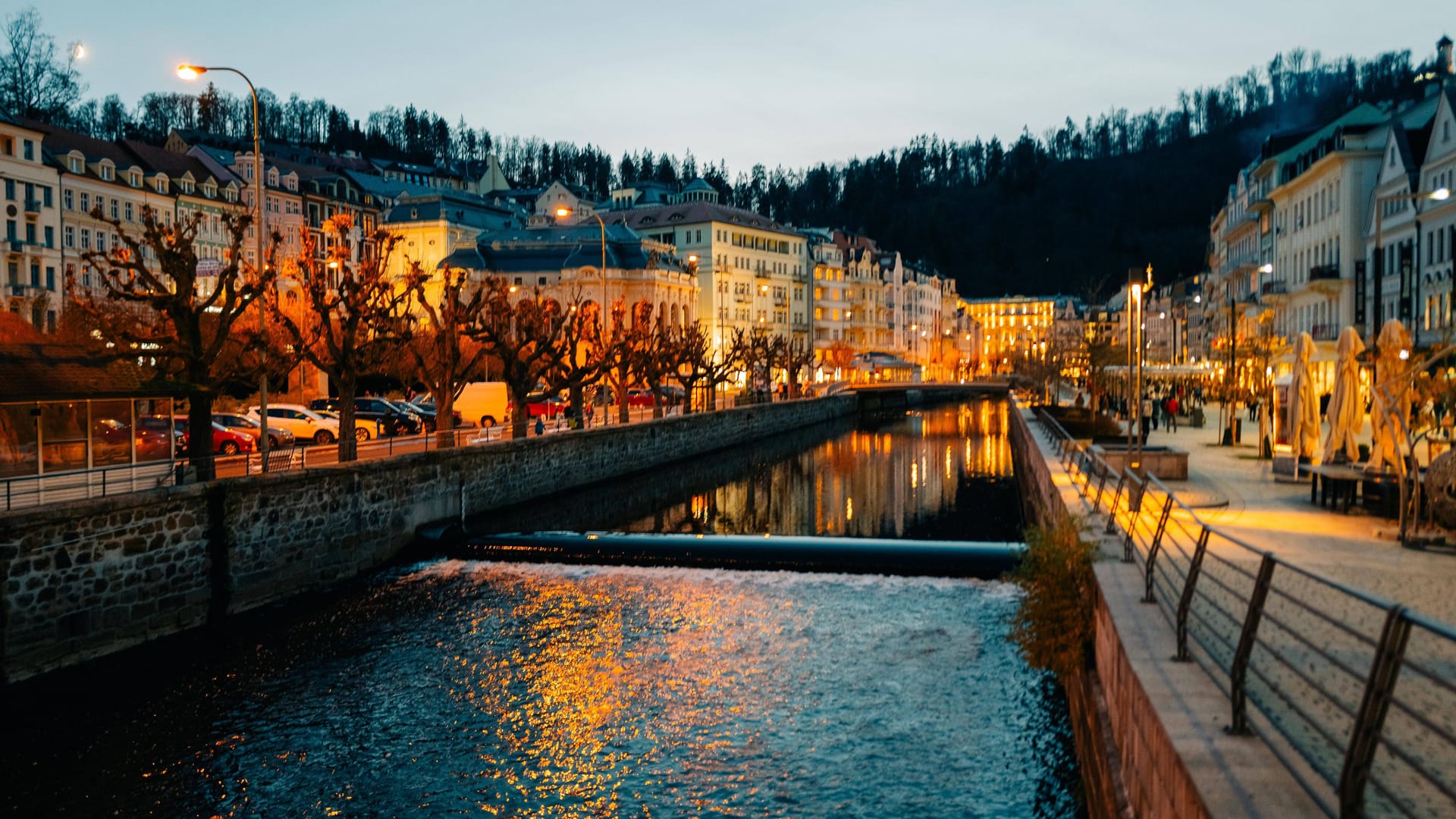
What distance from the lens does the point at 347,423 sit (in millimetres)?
30609

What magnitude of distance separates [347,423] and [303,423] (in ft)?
45.3

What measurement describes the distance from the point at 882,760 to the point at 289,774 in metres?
6.69

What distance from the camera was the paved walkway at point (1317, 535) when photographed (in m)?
13.5

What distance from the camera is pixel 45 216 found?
239 feet

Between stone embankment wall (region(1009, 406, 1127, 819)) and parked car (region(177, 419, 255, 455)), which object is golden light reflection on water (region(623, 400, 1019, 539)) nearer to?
parked car (region(177, 419, 255, 455))

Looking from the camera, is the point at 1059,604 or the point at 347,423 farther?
the point at 347,423

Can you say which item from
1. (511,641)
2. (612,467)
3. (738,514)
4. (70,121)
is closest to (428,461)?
(738,514)

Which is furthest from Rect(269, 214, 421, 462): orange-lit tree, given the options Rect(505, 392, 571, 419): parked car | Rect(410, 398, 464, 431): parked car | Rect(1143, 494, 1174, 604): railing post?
Rect(1143, 494, 1174, 604): railing post

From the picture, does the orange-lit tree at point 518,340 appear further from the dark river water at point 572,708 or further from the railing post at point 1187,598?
the railing post at point 1187,598

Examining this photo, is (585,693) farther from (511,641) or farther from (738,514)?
(738,514)

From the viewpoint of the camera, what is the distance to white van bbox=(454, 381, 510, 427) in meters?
54.4

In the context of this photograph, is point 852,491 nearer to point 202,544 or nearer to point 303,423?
point 303,423

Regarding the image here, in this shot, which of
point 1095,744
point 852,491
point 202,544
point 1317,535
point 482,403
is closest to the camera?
point 1095,744

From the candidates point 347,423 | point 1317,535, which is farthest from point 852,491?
point 1317,535
